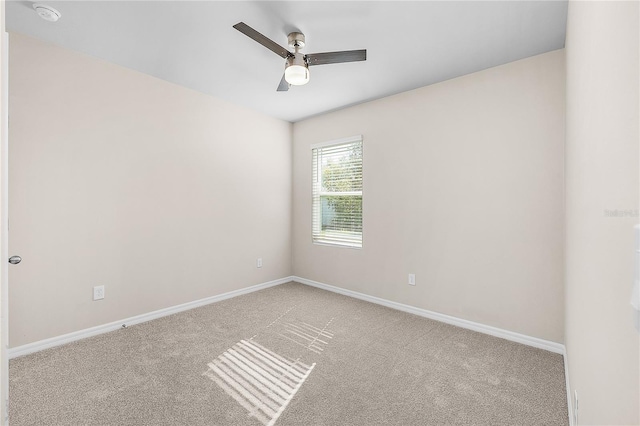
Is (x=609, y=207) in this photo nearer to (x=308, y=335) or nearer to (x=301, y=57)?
(x=301, y=57)

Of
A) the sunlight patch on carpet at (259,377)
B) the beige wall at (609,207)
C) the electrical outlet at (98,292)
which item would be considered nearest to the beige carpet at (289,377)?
the sunlight patch on carpet at (259,377)

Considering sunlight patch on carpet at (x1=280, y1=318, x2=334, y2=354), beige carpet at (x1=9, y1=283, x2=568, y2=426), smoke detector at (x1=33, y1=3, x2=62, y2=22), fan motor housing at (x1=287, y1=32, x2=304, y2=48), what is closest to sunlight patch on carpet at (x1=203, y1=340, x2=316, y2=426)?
beige carpet at (x1=9, y1=283, x2=568, y2=426)

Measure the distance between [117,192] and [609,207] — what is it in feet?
11.4

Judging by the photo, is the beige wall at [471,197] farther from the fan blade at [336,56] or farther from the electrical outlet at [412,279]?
the fan blade at [336,56]

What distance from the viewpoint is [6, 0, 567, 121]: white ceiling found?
2008 mm

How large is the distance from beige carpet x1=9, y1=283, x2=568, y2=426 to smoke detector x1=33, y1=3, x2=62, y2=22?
254cm

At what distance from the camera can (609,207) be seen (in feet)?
2.65

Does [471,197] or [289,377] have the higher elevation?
[471,197]

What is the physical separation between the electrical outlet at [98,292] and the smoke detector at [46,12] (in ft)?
7.19

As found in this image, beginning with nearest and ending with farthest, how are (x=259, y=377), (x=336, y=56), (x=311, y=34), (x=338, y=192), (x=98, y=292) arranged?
(x=259, y=377)
(x=336, y=56)
(x=311, y=34)
(x=98, y=292)
(x=338, y=192)

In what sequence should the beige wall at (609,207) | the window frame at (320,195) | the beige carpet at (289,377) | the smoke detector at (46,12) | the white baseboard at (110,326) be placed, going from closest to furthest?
the beige wall at (609,207), the beige carpet at (289,377), the smoke detector at (46,12), the white baseboard at (110,326), the window frame at (320,195)

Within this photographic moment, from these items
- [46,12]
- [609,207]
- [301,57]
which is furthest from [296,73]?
[609,207]

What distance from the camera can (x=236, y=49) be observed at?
2512mm

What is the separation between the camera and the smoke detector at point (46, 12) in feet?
6.55
